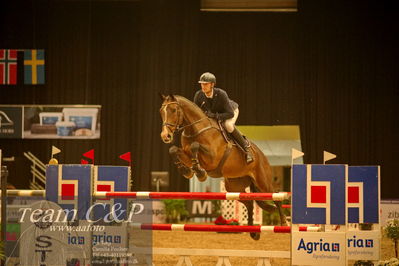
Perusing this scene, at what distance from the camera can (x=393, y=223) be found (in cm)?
567

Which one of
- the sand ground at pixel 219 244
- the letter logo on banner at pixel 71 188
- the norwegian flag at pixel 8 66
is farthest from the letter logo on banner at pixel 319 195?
the norwegian flag at pixel 8 66

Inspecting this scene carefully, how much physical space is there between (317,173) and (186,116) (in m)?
1.50

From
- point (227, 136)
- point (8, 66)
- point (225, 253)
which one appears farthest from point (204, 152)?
point (8, 66)

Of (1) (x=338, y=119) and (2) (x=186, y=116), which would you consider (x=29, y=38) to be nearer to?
(1) (x=338, y=119)

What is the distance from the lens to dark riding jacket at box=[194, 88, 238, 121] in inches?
215

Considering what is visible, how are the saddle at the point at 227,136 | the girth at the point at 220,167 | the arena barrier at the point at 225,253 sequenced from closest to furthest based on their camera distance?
the arena barrier at the point at 225,253, the girth at the point at 220,167, the saddle at the point at 227,136

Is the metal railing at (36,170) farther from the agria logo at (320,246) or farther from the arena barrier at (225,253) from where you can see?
the agria logo at (320,246)

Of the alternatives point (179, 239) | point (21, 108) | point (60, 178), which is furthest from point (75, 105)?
point (60, 178)

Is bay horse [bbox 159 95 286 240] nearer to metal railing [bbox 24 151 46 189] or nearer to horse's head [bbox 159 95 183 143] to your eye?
horse's head [bbox 159 95 183 143]

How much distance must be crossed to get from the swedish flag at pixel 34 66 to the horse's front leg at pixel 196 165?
7303 mm

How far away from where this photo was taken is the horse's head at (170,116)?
5016 mm

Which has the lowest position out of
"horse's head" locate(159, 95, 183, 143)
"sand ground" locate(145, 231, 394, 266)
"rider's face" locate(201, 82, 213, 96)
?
"sand ground" locate(145, 231, 394, 266)

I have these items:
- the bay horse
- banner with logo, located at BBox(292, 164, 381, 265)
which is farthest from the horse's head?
banner with logo, located at BBox(292, 164, 381, 265)

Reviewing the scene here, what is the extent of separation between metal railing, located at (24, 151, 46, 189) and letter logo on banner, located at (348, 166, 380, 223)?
8.28m
